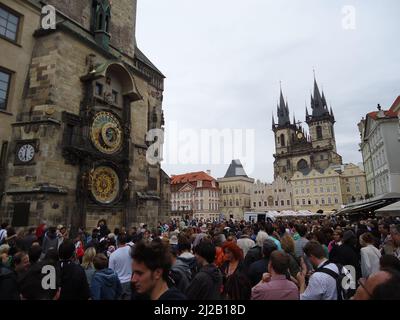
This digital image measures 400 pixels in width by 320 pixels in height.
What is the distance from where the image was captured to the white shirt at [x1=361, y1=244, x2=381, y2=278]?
5.49 meters

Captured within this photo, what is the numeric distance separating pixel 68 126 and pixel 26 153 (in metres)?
2.06

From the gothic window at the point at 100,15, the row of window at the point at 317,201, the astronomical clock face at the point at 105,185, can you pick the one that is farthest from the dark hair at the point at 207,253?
the row of window at the point at 317,201

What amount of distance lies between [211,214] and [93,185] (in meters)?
70.8

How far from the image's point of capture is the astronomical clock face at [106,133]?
13798 millimetres

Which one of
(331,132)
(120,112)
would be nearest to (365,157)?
(120,112)

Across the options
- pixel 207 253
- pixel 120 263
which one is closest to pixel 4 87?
pixel 120 263

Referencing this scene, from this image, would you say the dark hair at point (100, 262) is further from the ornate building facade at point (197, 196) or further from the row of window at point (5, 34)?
the ornate building facade at point (197, 196)

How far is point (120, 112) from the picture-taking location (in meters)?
16.2

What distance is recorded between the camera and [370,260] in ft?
18.1

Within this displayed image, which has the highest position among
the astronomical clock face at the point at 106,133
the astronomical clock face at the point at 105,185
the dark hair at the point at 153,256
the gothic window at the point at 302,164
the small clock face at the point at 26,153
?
the gothic window at the point at 302,164

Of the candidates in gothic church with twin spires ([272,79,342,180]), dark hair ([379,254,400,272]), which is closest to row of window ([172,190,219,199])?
gothic church with twin spires ([272,79,342,180])

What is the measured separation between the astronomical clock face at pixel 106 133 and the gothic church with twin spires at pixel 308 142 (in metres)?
90.3

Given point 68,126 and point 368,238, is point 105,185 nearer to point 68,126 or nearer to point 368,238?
point 68,126

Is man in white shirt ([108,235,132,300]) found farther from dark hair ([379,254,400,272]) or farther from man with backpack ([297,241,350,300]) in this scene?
dark hair ([379,254,400,272])
